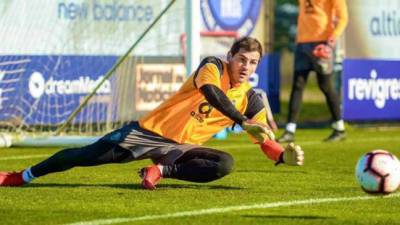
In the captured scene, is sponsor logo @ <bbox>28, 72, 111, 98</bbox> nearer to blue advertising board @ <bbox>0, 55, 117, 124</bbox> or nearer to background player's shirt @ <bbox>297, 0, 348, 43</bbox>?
blue advertising board @ <bbox>0, 55, 117, 124</bbox>

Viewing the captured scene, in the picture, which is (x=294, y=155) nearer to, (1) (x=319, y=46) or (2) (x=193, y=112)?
(2) (x=193, y=112)

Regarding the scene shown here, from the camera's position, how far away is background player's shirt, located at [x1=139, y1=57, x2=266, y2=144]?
28.6ft

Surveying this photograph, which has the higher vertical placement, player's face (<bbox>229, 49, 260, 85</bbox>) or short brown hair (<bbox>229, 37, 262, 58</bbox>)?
short brown hair (<bbox>229, 37, 262, 58</bbox>)

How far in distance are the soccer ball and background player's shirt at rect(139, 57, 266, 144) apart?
1.12m

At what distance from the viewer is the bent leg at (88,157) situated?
28.1ft

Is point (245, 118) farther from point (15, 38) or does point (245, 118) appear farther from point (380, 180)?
point (15, 38)

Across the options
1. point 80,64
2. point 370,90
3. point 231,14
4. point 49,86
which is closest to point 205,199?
point 49,86

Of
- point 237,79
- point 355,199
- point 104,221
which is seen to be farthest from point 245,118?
point 104,221

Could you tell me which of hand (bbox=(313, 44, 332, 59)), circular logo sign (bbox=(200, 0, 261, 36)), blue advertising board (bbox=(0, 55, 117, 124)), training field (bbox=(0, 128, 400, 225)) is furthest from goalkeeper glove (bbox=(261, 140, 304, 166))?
circular logo sign (bbox=(200, 0, 261, 36))

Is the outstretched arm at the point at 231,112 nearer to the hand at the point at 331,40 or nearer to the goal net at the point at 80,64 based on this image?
the goal net at the point at 80,64

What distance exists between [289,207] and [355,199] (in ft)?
2.43

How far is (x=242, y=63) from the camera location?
8484 mm

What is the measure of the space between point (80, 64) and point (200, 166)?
6624mm

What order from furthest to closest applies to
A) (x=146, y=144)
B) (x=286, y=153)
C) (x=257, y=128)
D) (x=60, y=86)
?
(x=60, y=86)
(x=146, y=144)
(x=286, y=153)
(x=257, y=128)
